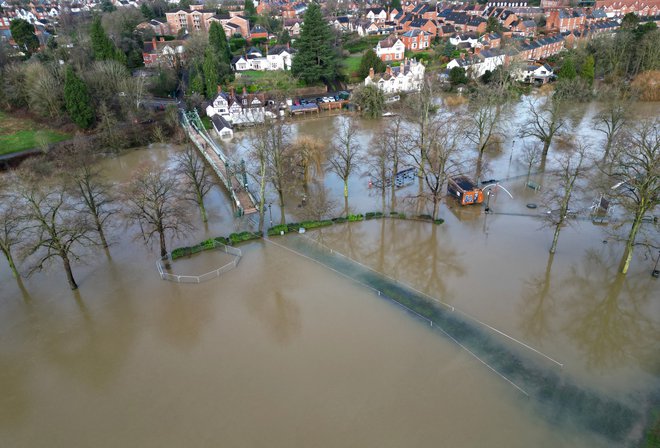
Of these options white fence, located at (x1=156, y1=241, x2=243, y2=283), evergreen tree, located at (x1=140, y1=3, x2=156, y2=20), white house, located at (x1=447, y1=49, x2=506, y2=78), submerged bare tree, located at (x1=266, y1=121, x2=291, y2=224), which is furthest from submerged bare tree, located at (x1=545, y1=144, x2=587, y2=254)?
evergreen tree, located at (x1=140, y1=3, x2=156, y2=20)

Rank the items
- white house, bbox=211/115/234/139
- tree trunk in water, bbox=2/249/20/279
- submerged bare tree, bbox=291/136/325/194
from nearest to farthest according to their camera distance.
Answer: tree trunk in water, bbox=2/249/20/279, submerged bare tree, bbox=291/136/325/194, white house, bbox=211/115/234/139

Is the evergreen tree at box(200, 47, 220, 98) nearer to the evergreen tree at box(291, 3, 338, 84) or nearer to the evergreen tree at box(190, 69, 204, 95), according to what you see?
the evergreen tree at box(190, 69, 204, 95)

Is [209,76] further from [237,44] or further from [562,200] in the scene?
[562,200]

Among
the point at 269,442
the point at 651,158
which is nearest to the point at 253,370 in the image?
the point at 269,442

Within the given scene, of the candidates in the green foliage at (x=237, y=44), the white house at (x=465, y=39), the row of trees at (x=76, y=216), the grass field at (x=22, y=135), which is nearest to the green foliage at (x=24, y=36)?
the grass field at (x=22, y=135)

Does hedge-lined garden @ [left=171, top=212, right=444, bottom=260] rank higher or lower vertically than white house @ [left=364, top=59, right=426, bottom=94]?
lower

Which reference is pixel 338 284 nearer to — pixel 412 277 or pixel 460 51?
pixel 412 277

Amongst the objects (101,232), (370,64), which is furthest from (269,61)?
(101,232)
